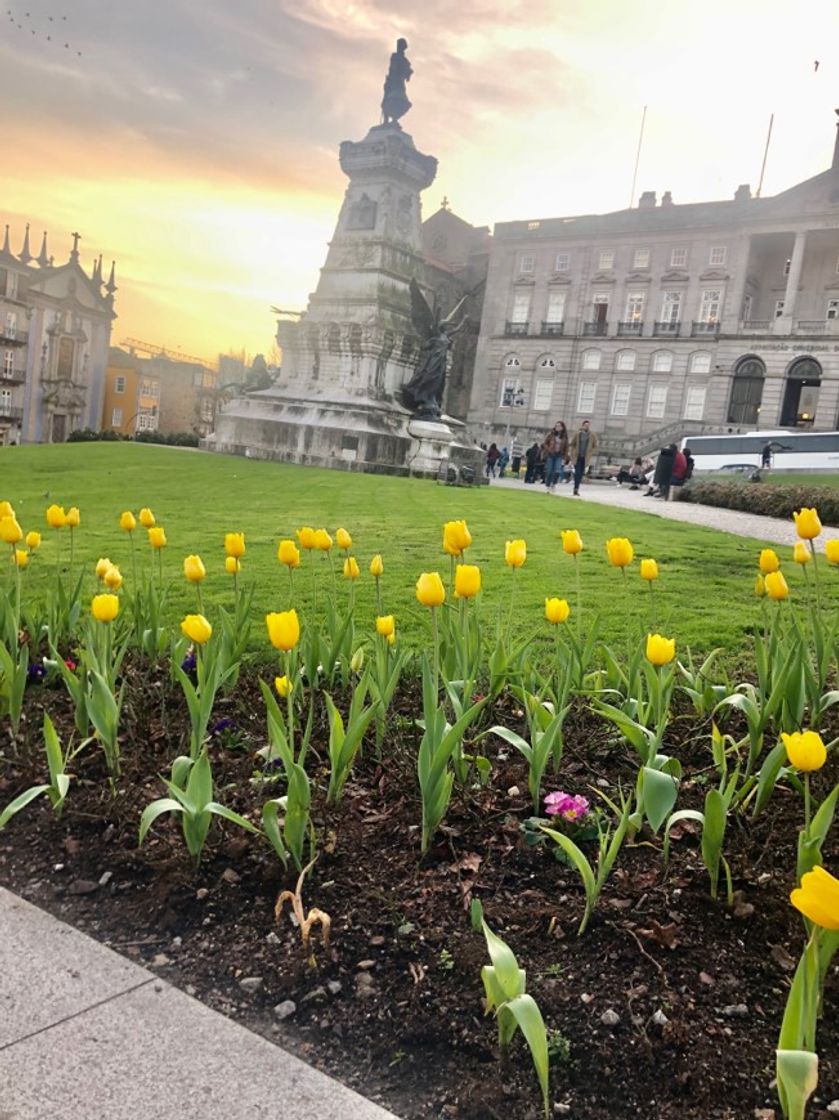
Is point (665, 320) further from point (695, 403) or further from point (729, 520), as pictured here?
point (729, 520)

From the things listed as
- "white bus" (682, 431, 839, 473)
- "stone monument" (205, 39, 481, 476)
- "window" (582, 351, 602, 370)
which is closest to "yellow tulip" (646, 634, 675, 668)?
"stone monument" (205, 39, 481, 476)

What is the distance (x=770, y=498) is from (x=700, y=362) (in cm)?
3822

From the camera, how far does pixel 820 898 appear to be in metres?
1.15

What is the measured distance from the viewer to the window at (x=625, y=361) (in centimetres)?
5591

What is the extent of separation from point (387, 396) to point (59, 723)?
2461cm

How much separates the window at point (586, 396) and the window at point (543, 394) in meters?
2.06

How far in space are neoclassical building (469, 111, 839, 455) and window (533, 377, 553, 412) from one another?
0.08 m

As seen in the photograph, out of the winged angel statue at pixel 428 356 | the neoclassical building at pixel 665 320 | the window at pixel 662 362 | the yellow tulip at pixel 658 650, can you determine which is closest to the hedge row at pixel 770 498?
the winged angel statue at pixel 428 356

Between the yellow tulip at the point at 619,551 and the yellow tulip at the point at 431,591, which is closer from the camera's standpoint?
the yellow tulip at the point at 431,591

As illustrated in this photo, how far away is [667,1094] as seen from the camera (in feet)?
5.54

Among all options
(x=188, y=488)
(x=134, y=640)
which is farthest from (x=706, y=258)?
(x=134, y=640)

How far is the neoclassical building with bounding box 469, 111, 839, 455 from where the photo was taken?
4947 cm

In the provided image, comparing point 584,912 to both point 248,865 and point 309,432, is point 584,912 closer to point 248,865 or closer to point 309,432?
point 248,865

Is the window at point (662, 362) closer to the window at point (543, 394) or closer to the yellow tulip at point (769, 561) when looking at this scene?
the window at point (543, 394)
